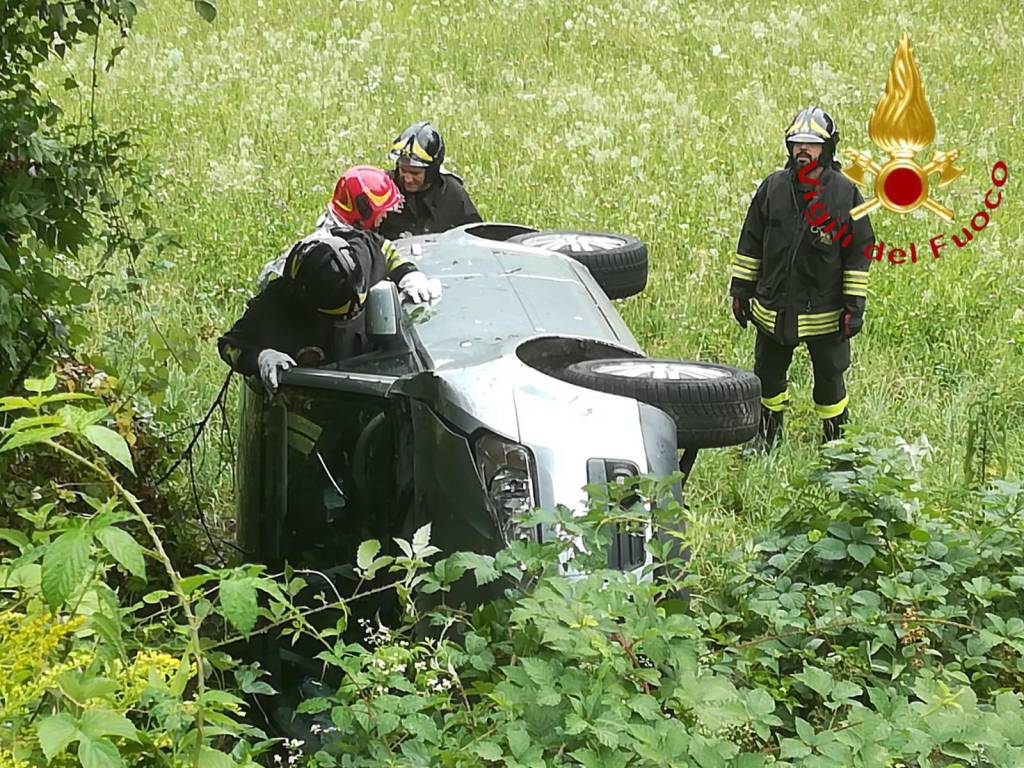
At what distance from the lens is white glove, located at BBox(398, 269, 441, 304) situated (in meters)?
4.38

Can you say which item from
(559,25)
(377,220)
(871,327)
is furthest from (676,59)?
(377,220)

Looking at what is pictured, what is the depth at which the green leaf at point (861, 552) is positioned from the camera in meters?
3.46

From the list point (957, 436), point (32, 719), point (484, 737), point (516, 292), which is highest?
point (516, 292)

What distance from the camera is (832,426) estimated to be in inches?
288

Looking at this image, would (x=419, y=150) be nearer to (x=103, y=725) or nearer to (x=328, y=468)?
(x=328, y=468)

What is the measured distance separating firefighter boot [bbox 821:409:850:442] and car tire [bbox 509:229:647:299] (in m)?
1.69

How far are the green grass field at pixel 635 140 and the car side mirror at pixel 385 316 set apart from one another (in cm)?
64

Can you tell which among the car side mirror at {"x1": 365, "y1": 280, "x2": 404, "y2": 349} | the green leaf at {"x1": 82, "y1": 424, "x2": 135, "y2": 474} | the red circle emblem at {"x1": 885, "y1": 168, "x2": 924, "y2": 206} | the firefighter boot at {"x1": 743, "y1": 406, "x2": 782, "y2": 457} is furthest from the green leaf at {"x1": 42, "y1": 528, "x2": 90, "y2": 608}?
the red circle emblem at {"x1": 885, "y1": 168, "x2": 924, "y2": 206}

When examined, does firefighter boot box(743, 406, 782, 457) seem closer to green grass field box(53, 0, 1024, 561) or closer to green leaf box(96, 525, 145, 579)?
green grass field box(53, 0, 1024, 561)

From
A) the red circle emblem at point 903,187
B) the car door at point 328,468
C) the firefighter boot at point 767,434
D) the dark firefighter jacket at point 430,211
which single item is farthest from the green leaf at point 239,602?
the red circle emblem at point 903,187

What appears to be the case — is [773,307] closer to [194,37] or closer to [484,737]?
[484,737]

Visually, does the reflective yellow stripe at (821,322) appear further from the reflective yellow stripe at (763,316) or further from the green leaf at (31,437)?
the green leaf at (31,437)

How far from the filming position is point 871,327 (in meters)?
9.14

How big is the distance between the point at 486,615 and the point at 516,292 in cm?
191
